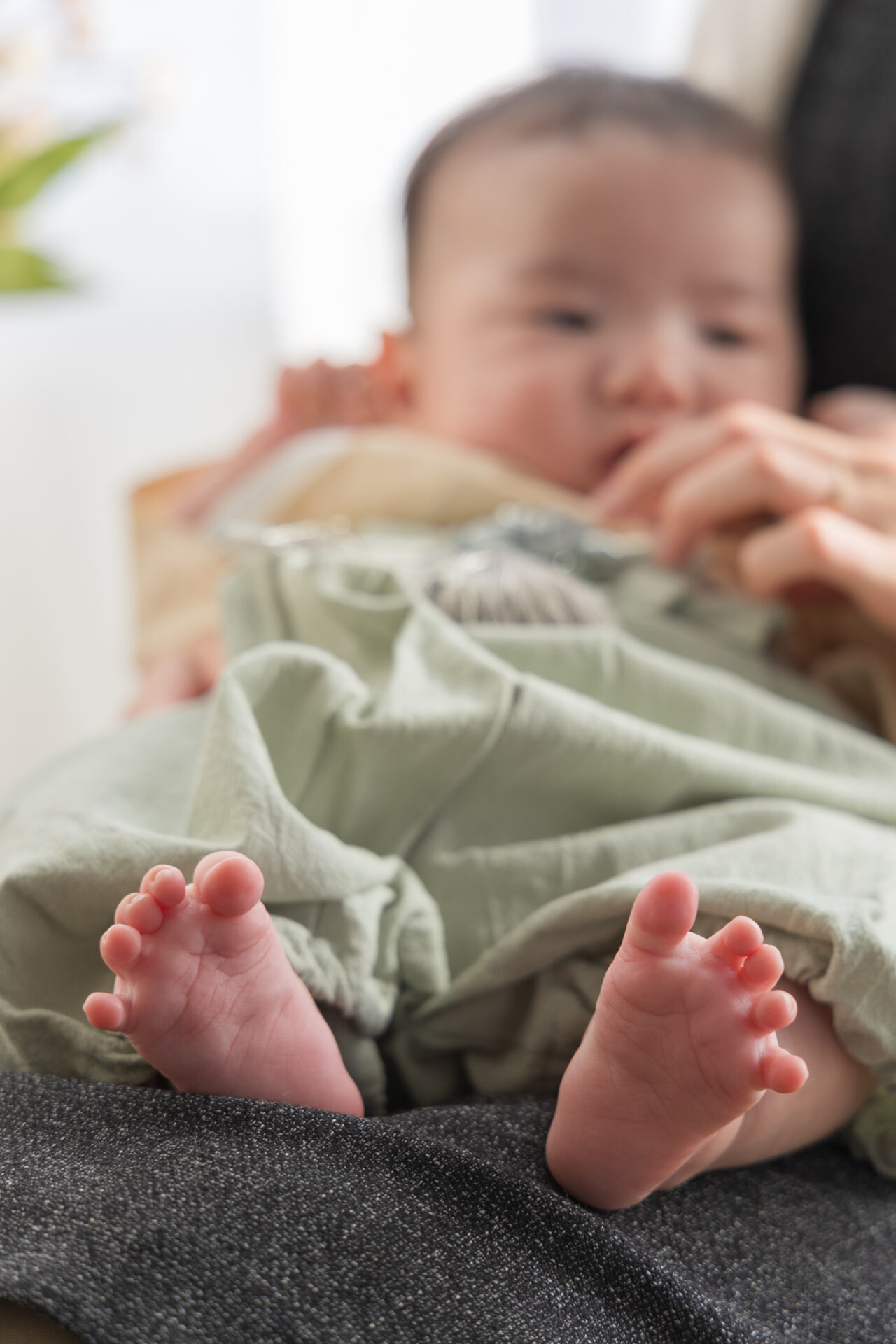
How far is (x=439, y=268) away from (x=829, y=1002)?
35.8 inches

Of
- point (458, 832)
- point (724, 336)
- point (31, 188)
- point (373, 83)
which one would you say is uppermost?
point (373, 83)

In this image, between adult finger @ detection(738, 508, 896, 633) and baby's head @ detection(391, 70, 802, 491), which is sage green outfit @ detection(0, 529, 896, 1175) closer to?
adult finger @ detection(738, 508, 896, 633)

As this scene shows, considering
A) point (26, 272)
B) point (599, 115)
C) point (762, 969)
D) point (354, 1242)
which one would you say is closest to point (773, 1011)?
point (762, 969)

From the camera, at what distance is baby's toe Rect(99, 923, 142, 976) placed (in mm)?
345

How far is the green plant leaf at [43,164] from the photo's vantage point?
147 centimetres

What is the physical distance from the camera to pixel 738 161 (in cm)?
107

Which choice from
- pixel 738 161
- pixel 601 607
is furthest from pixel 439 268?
pixel 601 607

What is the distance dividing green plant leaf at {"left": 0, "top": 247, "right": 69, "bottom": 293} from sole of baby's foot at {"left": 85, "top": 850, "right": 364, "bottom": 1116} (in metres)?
1.29

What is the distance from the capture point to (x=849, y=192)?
1082 mm

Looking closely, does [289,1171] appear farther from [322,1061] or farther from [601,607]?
[601,607]

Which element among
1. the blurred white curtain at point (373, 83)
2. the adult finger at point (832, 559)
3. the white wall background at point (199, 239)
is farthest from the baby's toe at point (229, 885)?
the blurred white curtain at point (373, 83)

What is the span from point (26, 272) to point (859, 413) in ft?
3.46

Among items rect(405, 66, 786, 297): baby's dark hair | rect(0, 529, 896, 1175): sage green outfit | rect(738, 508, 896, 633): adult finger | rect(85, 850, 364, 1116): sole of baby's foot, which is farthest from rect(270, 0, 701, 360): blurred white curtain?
rect(85, 850, 364, 1116): sole of baby's foot

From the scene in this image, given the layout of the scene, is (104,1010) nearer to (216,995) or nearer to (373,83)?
(216,995)
